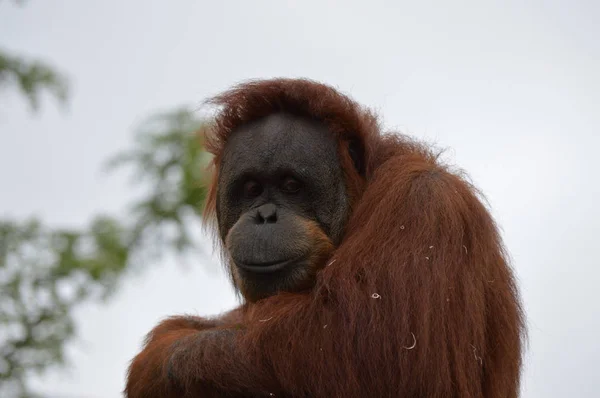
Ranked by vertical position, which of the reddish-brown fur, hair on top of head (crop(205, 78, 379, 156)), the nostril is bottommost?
the reddish-brown fur

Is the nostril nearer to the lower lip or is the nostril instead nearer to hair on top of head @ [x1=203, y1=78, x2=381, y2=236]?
the lower lip

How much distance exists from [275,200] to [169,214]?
10360 millimetres

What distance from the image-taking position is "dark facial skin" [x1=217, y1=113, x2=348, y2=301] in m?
5.47

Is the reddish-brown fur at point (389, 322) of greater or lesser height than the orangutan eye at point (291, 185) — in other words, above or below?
below

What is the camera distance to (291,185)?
5.78m

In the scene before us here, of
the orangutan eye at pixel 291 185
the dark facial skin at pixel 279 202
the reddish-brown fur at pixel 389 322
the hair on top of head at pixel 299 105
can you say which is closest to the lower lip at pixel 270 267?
the dark facial skin at pixel 279 202

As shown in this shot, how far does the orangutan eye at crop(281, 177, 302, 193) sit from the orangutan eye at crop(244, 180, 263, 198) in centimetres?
19

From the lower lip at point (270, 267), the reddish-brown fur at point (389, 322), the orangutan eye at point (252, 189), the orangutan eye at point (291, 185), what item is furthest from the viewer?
the orangutan eye at point (252, 189)

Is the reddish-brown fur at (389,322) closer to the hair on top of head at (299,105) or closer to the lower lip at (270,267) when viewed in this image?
the lower lip at (270,267)

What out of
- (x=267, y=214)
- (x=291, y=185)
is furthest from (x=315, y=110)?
(x=267, y=214)

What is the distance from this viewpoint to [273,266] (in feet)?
17.9

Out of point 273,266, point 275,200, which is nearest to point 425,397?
point 273,266

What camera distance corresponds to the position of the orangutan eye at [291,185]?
5770mm

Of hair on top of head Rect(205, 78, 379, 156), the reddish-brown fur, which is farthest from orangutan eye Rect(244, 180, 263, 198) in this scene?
the reddish-brown fur
